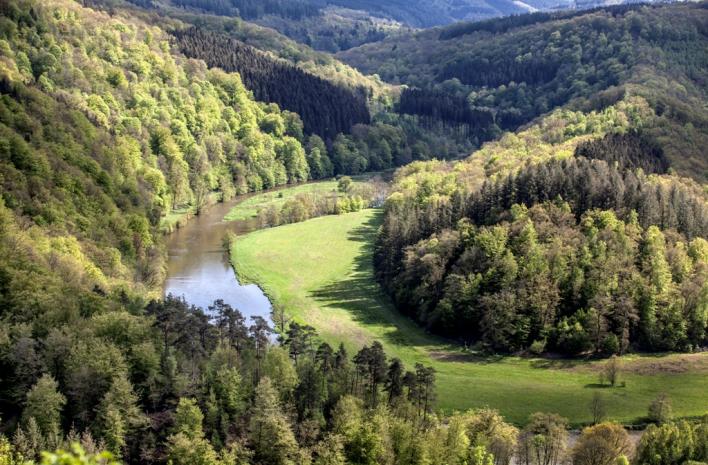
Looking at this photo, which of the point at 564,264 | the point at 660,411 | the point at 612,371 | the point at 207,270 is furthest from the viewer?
the point at 207,270

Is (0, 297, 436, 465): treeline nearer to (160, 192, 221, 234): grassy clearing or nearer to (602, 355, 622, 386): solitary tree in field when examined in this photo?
(602, 355, 622, 386): solitary tree in field

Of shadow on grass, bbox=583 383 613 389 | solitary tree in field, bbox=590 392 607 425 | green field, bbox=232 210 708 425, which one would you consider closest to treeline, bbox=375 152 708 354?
green field, bbox=232 210 708 425

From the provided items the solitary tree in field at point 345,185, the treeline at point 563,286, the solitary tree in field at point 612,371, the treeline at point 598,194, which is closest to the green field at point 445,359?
the solitary tree in field at point 612,371

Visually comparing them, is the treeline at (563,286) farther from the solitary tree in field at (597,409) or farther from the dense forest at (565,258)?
the solitary tree in field at (597,409)

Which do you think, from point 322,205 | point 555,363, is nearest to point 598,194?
point 555,363

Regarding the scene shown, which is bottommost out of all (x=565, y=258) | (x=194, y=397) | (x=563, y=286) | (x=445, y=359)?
(x=194, y=397)

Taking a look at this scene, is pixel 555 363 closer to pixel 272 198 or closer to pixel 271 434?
pixel 271 434

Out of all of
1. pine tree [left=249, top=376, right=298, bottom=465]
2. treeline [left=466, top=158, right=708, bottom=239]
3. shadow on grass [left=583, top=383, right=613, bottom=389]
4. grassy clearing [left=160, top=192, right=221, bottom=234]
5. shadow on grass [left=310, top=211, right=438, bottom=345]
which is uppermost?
treeline [left=466, top=158, right=708, bottom=239]
